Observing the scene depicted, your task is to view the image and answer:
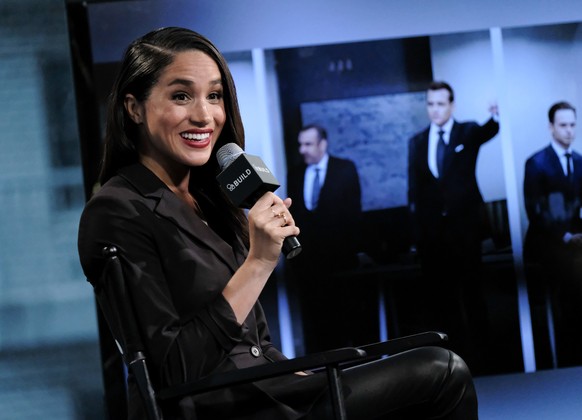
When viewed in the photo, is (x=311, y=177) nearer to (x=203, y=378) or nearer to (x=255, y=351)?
(x=255, y=351)

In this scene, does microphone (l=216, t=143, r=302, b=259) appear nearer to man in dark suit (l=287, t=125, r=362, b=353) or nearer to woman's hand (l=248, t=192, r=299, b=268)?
woman's hand (l=248, t=192, r=299, b=268)

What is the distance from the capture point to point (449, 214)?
446 centimetres

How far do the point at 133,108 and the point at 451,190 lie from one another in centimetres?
294

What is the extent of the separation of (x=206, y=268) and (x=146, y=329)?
0.16 metres

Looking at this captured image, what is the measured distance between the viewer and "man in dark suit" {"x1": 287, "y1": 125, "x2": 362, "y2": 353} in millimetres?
4465

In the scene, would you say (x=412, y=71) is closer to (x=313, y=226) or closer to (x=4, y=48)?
(x=313, y=226)

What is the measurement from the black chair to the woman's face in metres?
0.27

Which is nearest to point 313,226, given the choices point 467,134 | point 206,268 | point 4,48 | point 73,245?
point 467,134

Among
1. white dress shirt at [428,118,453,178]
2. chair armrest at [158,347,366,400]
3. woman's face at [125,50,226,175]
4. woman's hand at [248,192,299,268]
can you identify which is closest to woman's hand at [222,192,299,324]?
woman's hand at [248,192,299,268]

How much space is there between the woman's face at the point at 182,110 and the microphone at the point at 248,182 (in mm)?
116

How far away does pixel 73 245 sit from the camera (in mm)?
4047

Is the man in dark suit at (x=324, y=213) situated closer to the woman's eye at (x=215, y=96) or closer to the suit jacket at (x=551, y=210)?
the suit jacket at (x=551, y=210)

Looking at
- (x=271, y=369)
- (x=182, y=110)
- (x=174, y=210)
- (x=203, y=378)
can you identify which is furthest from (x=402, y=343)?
(x=182, y=110)

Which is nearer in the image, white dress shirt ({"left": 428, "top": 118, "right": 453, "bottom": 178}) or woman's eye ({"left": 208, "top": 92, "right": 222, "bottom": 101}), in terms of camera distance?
woman's eye ({"left": 208, "top": 92, "right": 222, "bottom": 101})
